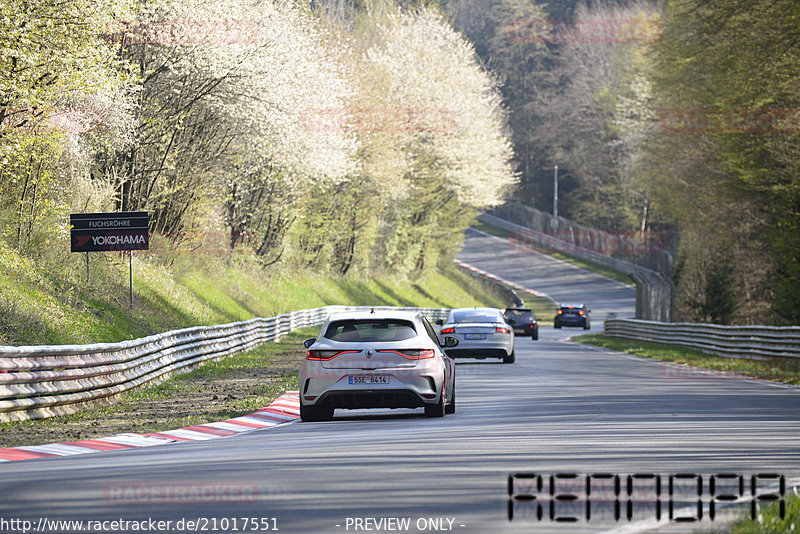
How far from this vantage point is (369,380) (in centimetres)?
1561

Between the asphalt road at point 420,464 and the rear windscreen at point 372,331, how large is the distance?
1071 mm

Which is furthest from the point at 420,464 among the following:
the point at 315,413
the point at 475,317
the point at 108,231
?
the point at 475,317

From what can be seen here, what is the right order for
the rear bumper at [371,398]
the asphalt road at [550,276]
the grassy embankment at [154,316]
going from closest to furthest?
the rear bumper at [371,398]
the grassy embankment at [154,316]
the asphalt road at [550,276]

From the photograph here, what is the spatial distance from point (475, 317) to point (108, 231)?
32.1 feet

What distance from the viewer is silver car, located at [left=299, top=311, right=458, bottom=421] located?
15625 millimetres

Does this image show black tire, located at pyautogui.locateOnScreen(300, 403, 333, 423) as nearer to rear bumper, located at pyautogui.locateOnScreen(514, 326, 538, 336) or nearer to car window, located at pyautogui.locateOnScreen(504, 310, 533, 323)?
rear bumper, located at pyautogui.locateOnScreen(514, 326, 538, 336)

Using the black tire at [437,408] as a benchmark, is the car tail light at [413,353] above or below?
above

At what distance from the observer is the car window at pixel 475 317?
31.3 m

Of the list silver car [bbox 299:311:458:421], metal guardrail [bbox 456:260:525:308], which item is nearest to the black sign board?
silver car [bbox 299:311:458:421]

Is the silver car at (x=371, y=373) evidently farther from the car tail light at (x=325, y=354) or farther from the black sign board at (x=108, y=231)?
the black sign board at (x=108, y=231)

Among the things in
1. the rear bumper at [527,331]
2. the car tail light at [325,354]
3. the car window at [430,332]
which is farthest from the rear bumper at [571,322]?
the car tail light at [325,354]

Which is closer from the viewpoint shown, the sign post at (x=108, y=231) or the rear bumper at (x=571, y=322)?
Result: the sign post at (x=108, y=231)

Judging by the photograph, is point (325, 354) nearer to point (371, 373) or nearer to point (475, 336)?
point (371, 373)

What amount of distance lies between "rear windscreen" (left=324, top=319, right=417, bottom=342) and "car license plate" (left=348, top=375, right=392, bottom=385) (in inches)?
22.8
